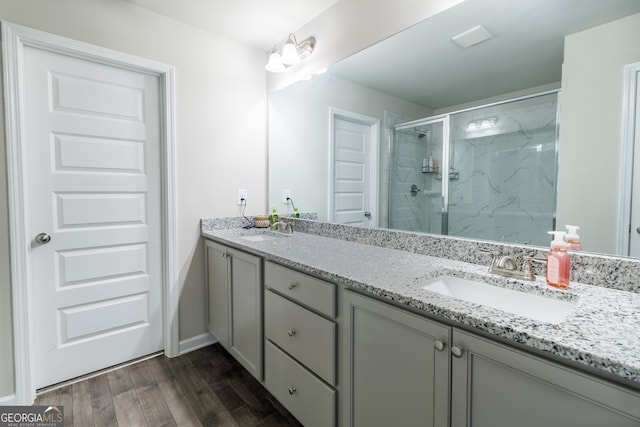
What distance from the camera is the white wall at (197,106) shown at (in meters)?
1.74

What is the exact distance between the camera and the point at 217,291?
2.03m

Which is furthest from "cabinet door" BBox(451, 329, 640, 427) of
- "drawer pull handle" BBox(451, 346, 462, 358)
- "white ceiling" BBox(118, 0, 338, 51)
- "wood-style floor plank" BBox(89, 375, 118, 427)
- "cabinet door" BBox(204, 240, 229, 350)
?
"white ceiling" BBox(118, 0, 338, 51)

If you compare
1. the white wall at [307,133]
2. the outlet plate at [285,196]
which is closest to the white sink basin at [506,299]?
the white wall at [307,133]

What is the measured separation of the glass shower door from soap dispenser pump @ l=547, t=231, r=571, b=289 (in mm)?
515

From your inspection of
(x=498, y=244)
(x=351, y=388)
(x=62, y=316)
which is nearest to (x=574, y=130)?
(x=498, y=244)

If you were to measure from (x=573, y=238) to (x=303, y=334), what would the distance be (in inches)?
42.8

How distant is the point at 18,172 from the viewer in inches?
60.3

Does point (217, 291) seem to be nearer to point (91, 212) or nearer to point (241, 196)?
point (241, 196)

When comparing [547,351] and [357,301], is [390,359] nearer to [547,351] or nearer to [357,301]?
[357,301]

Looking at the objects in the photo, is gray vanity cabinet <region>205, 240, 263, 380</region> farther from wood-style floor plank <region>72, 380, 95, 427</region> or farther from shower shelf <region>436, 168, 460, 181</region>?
A: shower shelf <region>436, 168, 460, 181</region>

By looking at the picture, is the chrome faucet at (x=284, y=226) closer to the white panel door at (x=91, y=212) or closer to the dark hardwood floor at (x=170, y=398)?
the white panel door at (x=91, y=212)

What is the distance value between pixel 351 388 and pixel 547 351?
0.69 metres

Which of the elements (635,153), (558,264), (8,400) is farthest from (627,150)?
(8,400)

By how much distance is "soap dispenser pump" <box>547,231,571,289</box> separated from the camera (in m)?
0.96
